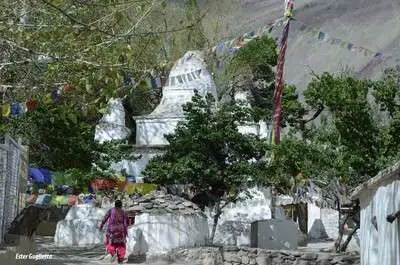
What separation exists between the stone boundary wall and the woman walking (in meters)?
1.07

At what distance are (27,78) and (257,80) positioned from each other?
34.0m

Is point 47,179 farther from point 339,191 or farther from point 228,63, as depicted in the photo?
point 228,63

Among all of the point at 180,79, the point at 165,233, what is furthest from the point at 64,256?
the point at 180,79

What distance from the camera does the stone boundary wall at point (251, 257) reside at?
14758 mm

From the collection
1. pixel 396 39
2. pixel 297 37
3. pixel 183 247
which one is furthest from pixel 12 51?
pixel 297 37

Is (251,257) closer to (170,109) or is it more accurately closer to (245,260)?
(245,260)

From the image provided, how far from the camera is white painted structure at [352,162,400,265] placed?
8.17 metres

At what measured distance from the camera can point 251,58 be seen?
140ft

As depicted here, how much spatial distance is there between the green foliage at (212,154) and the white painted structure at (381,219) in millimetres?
8129

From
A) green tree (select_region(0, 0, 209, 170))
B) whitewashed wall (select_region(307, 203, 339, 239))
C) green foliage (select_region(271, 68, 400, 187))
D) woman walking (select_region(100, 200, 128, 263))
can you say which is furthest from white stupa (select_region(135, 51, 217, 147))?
green tree (select_region(0, 0, 209, 170))

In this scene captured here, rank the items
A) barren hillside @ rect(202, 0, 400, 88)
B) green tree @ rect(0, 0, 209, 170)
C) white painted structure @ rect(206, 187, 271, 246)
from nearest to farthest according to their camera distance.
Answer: green tree @ rect(0, 0, 209, 170) → white painted structure @ rect(206, 187, 271, 246) → barren hillside @ rect(202, 0, 400, 88)

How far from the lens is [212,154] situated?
1838cm

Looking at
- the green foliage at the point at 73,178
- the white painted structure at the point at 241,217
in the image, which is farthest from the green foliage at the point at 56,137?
the white painted structure at the point at 241,217

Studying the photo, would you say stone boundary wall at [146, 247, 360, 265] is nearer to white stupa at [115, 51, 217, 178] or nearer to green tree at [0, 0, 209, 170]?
green tree at [0, 0, 209, 170]
